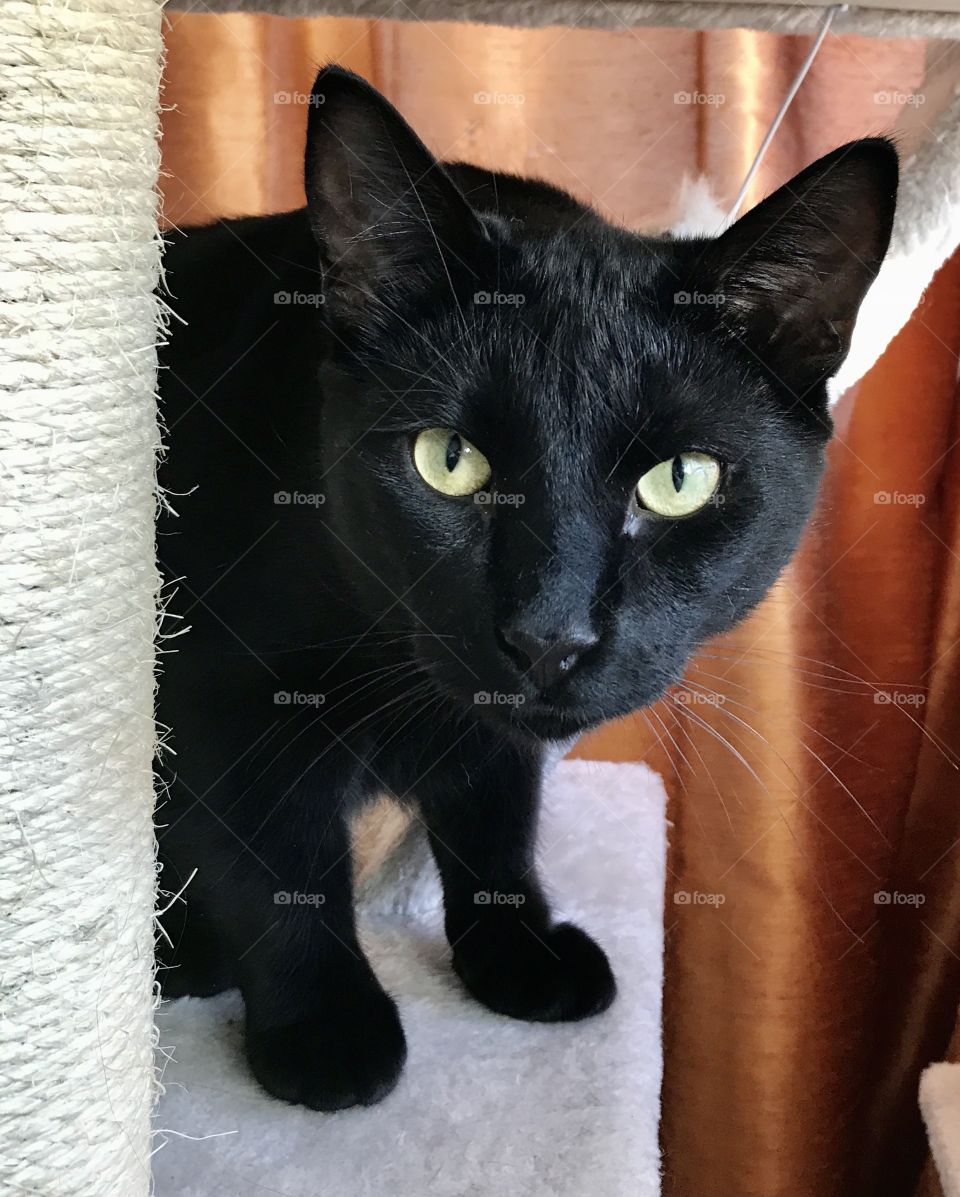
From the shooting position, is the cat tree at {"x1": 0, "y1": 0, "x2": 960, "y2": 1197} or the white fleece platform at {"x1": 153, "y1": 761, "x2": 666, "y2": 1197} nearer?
the cat tree at {"x1": 0, "y1": 0, "x2": 960, "y2": 1197}

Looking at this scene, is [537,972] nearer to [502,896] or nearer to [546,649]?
[502,896]

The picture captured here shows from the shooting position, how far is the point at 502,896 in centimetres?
96

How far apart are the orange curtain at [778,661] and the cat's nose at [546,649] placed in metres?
0.38

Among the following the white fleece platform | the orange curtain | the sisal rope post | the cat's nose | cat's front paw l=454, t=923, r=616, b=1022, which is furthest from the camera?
the orange curtain

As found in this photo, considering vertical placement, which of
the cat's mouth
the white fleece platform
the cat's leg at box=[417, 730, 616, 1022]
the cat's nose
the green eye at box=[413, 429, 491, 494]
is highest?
the green eye at box=[413, 429, 491, 494]

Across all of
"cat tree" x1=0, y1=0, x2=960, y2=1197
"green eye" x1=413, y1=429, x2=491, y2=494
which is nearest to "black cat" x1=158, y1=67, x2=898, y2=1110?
"green eye" x1=413, y1=429, x2=491, y2=494

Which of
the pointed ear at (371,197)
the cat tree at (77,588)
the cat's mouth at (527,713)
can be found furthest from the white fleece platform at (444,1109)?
the pointed ear at (371,197)

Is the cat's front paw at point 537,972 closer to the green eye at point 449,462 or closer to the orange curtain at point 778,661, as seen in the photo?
the orange curtain at point 778,661

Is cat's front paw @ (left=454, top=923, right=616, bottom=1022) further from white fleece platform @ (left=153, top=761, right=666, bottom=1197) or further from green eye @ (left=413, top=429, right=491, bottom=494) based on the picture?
green eye @ (left=413, top=429, right=491, bottom=494)

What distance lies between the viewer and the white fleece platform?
0.74 m

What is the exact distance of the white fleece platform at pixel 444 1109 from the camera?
74 centimetres

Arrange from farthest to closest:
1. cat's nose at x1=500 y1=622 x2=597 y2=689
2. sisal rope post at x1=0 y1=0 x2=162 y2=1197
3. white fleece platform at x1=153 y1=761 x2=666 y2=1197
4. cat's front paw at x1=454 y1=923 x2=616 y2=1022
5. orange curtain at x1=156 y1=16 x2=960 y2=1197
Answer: orange curtain at x1=156 y1=16 x2=960 y2=1197 → cat's front paw at x1=454 y1=923 x2=616 y2=1022 → white fleece platform at x1=153 y1=761 x2=666 y2=1197 → cat's nose at x1=500 y1=622 x2=597 y2=689 → sisal rope post at x1=0 y1=0 x2=162 y2=1197

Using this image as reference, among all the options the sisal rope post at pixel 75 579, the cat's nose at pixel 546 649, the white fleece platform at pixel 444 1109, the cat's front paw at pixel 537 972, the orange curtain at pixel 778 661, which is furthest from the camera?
the orange curtain at pixel 778 661

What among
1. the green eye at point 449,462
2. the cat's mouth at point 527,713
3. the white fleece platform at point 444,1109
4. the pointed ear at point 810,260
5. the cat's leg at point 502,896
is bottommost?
the white fleece platform at point 444,1109
